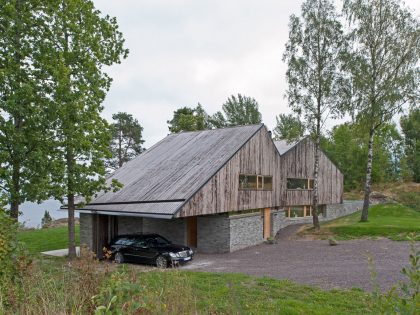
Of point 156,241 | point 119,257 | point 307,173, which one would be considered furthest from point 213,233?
point 307,173

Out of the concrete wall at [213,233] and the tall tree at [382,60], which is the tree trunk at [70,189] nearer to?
the concrete wall at [213,233]

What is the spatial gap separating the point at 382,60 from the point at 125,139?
37957 mm

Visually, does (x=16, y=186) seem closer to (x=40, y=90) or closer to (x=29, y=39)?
(x=40, y=90)

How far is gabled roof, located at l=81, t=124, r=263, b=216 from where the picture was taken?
19.6 m

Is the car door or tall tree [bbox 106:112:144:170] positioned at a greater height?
tall tree [bbox 106:112:144:170]

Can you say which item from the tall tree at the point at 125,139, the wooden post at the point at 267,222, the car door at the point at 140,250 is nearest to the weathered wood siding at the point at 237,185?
the wooden post at the point at 267,222

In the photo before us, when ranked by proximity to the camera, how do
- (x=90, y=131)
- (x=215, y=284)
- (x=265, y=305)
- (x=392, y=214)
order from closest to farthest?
1. (x=265, y=305)
2. (x=215, y=284)
3. (x=90, y=131)
4. (x=392, y=214)

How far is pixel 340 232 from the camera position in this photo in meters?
26.0

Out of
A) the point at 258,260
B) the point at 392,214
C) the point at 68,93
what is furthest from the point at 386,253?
the point at 392,214

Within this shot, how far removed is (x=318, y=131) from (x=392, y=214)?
49.2ft

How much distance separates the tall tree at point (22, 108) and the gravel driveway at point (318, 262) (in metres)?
7.74

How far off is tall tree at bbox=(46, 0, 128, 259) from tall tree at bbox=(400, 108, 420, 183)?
48163 mm

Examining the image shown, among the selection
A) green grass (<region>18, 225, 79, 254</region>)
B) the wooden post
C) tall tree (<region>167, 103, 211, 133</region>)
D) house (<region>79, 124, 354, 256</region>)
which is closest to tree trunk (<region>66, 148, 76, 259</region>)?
house (<region>79, 124, 354, 256</region>)

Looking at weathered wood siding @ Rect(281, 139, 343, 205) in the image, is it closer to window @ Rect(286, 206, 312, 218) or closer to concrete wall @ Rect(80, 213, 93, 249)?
window @ Rect(286, 206, 312, 218)
